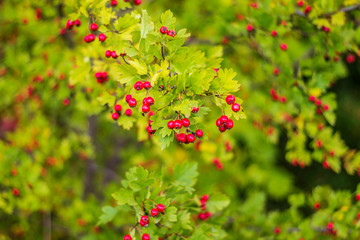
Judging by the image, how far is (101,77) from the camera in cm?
243

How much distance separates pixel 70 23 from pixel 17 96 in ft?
5.92

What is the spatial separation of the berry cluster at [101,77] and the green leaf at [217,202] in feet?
4.18

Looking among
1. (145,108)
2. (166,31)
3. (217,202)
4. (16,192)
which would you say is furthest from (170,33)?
A: (16,192)

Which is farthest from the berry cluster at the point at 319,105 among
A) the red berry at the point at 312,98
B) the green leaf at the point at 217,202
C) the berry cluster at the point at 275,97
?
the green leaf at the point at 217,202

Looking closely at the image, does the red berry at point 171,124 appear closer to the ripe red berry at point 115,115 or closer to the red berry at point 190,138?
the red berry at point 190,138

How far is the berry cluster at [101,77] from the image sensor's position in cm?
240

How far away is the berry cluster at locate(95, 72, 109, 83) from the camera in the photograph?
7.89 feet

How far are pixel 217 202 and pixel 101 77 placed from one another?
135cm

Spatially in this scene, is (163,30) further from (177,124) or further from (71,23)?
(71,23)

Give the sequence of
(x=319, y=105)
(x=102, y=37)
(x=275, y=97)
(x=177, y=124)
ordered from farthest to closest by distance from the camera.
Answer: (x=275, y=97) → (x=319, y=105) → (x=102, y=37) → (x=177, y=124)

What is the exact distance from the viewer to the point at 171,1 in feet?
17.1

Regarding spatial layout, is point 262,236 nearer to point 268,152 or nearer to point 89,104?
point 89,104

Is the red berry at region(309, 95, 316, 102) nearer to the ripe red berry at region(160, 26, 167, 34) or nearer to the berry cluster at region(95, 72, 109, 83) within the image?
the ripe red berry at region(160, 26, 167, 34)

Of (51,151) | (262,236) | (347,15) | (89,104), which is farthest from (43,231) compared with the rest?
(347,15)
